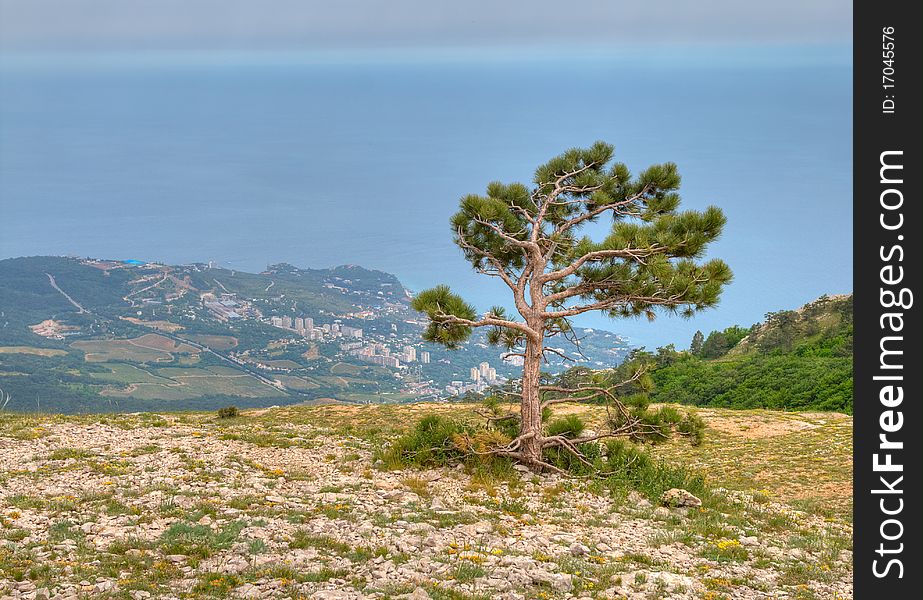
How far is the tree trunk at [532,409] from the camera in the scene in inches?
511

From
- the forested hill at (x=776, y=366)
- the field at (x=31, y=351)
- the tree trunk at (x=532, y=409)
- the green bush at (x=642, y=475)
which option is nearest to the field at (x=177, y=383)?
the field at (x=31, y=351)

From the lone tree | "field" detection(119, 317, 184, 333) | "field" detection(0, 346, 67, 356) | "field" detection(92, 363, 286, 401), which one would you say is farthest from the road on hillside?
the lone tree

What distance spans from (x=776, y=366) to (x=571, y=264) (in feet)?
60.3

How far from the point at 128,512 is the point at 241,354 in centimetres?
6948

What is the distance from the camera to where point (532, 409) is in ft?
42.8

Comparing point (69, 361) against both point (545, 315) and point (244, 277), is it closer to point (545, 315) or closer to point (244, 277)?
point (244, 277)

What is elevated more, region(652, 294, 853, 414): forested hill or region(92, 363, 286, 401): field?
region(652, 294, 853, 414): forested hill

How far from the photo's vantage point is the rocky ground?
805 centimetres

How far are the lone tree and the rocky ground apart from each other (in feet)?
5.30

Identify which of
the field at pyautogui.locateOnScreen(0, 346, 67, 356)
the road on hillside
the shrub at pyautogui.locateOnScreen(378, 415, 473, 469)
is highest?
the road on hillside

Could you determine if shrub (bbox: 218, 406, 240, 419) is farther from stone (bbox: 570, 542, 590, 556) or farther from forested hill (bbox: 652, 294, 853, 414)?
forested hill (bbox: 652, 294, 853, 414)

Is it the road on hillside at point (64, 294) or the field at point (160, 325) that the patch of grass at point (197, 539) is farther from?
the road on hillside at point (64, 294)

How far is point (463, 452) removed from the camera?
13.2 meters

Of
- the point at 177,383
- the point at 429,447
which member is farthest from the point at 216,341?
the point at 429,447
